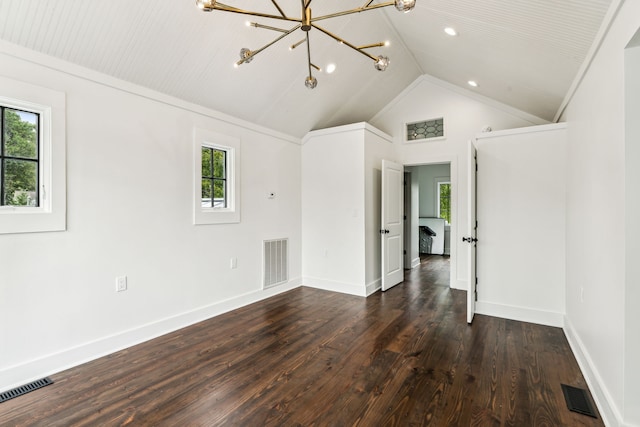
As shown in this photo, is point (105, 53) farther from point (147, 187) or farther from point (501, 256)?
point (501, 256)

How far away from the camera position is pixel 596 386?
2.12 m

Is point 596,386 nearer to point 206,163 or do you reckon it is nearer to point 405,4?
point 405,4

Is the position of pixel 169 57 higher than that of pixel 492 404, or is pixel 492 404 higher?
pixel 169 57

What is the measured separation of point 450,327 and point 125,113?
3887 mm

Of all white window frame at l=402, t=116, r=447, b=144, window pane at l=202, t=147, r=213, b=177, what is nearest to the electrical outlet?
window pane at l=202, t=147, r=213, b=177

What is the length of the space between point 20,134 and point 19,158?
182 mm

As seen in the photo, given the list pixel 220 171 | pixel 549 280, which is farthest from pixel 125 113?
pixel 549 280

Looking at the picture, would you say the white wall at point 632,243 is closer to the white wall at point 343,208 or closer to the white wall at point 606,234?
the white wall at point 606,234

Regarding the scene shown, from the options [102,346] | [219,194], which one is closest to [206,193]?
[219,194]

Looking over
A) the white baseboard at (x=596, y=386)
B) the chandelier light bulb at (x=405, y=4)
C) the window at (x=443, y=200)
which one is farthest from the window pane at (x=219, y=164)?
the window at (x=443, y=200)

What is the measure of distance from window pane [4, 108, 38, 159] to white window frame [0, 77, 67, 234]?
49 millimetres

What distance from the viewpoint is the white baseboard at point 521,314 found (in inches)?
135

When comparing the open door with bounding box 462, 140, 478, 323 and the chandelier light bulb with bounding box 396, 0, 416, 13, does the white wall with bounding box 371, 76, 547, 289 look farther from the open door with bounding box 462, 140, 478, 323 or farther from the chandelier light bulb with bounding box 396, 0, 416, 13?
the chandelier light bulb with bounding box 396, 0, 416, 13

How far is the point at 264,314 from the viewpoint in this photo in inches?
150
